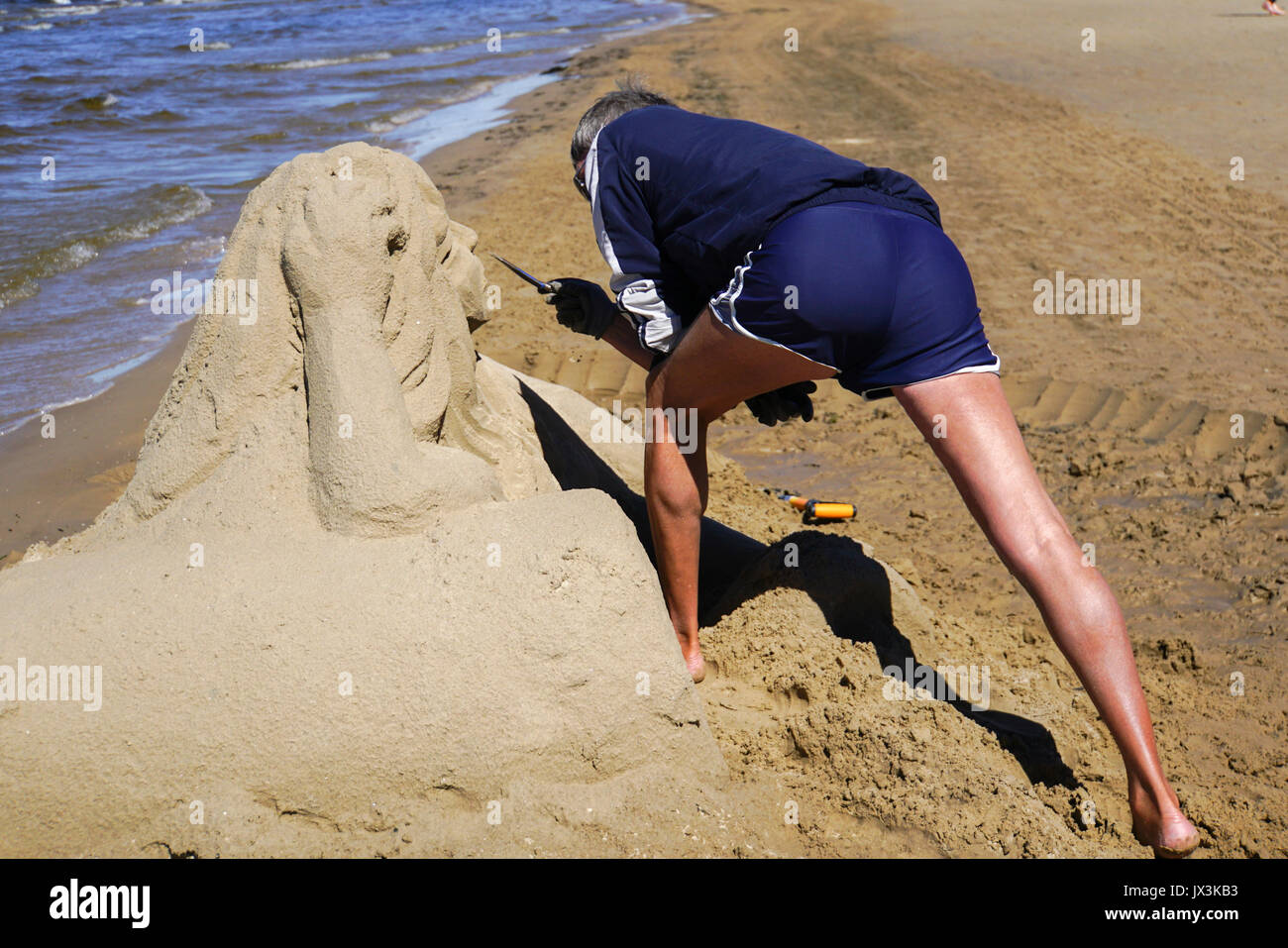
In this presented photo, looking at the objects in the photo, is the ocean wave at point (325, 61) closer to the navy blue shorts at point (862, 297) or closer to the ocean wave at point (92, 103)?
the ocean wave at point (92, 103)

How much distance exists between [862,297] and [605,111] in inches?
33.4

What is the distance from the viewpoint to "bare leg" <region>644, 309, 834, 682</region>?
2.34 metres

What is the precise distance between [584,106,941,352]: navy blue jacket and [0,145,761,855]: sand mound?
0.51 m

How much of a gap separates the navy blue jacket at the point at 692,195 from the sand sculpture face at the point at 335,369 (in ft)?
1.60

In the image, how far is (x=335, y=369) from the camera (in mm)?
2402

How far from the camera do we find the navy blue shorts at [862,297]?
2184 millimetres

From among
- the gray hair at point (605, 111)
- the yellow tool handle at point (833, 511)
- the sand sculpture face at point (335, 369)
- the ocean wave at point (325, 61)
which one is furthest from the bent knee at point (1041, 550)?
the ocean wave at point (325, 61)

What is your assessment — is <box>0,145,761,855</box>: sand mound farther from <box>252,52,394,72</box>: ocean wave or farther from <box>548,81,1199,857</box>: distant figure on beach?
<box>252,52,394,72</box>: ocean wave

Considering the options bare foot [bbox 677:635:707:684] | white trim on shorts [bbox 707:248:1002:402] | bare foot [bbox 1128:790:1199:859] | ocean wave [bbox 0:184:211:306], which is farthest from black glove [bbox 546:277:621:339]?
ocean wave [bbox 0:184:211:306]

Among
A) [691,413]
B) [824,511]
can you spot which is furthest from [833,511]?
[691,413]

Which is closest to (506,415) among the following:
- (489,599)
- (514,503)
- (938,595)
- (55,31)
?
(514,503)

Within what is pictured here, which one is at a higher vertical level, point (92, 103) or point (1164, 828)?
point (92, 103)

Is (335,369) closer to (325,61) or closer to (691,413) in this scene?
(691,413)
